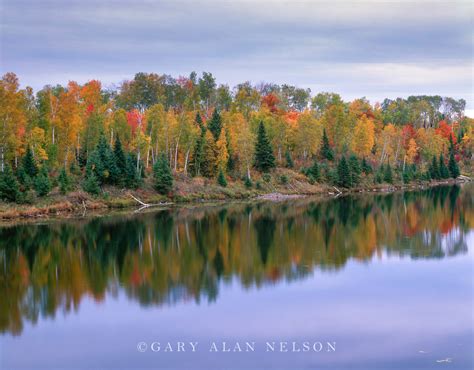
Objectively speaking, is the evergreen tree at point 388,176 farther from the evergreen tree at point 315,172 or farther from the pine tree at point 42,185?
the pine tree at point 42,185

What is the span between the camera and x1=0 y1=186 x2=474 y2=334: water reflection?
2489 centimetres

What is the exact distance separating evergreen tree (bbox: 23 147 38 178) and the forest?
84 millimetres

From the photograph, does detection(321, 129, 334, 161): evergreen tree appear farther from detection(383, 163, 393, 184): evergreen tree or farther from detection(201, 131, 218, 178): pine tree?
detection(201, 131, 218, 178): pine tree

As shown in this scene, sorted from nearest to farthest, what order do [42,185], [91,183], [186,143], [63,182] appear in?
[42,185], [63,182], [91,183], [186,143]

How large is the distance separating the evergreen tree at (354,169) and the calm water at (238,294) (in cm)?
3445

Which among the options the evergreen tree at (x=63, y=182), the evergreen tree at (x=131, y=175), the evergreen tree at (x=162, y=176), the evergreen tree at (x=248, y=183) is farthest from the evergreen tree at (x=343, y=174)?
the evergreen tree at (x=63, y=182)

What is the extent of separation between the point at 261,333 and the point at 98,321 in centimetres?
569

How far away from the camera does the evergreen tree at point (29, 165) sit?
50594mm

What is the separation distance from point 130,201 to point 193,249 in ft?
75.7

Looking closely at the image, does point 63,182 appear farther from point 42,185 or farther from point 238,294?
point 238,294

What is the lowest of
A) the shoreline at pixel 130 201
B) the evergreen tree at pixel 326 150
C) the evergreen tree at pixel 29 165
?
the shoreline at pixel 130 201

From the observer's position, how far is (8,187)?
46062mm

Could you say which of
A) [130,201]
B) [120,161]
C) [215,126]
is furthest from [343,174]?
[120,161]

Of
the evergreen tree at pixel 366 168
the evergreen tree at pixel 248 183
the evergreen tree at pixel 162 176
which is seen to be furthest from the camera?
the evergreen tree at pixel 366 168
